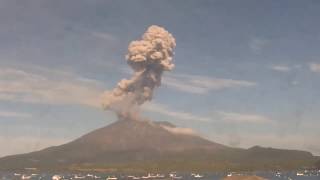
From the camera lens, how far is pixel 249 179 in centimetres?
11831

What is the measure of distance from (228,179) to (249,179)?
564cm

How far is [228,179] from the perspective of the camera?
12206 cm
